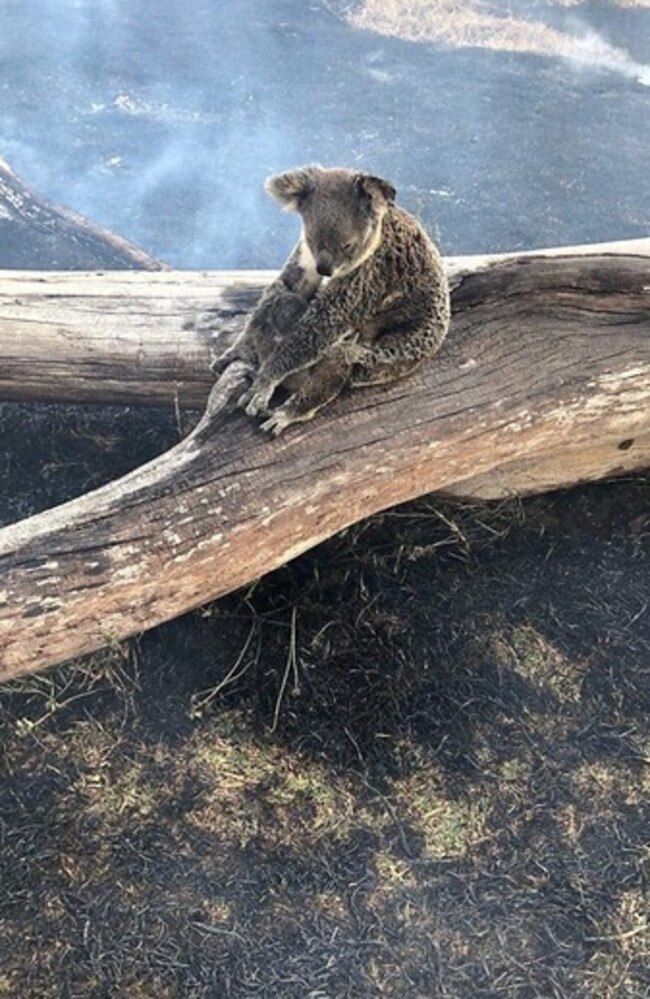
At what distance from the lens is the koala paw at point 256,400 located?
→ 13.1ft

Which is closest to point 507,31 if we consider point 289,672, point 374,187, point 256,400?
point 374,187

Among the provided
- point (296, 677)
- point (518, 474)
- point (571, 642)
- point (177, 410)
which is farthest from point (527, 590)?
point (177, 410)

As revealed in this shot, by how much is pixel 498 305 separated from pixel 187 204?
208 inches

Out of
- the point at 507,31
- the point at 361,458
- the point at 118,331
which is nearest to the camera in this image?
the point at 361,458

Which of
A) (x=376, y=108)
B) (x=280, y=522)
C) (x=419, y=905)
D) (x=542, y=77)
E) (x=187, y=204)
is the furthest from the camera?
(x=542, y=77)

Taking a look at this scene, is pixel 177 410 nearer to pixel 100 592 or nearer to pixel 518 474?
pixel 100 592

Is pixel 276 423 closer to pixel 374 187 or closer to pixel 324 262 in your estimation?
pixel 324 262

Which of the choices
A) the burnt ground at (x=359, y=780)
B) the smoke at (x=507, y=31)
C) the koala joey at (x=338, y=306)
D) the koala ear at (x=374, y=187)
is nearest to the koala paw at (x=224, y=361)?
the koala joey at (x=338, y=306)

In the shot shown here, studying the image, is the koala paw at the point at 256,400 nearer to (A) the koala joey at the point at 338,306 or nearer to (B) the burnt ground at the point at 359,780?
(A) the koala joey at the point at 338,306

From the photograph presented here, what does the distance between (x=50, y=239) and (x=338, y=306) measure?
4.79 metres

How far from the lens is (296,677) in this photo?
166 inches

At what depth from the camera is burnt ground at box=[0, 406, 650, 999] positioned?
341 centimetres

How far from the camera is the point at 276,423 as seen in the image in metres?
4.00

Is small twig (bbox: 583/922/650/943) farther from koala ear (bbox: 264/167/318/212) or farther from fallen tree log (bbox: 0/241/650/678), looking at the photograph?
koala ear (bbox: 264/167/318/212)
